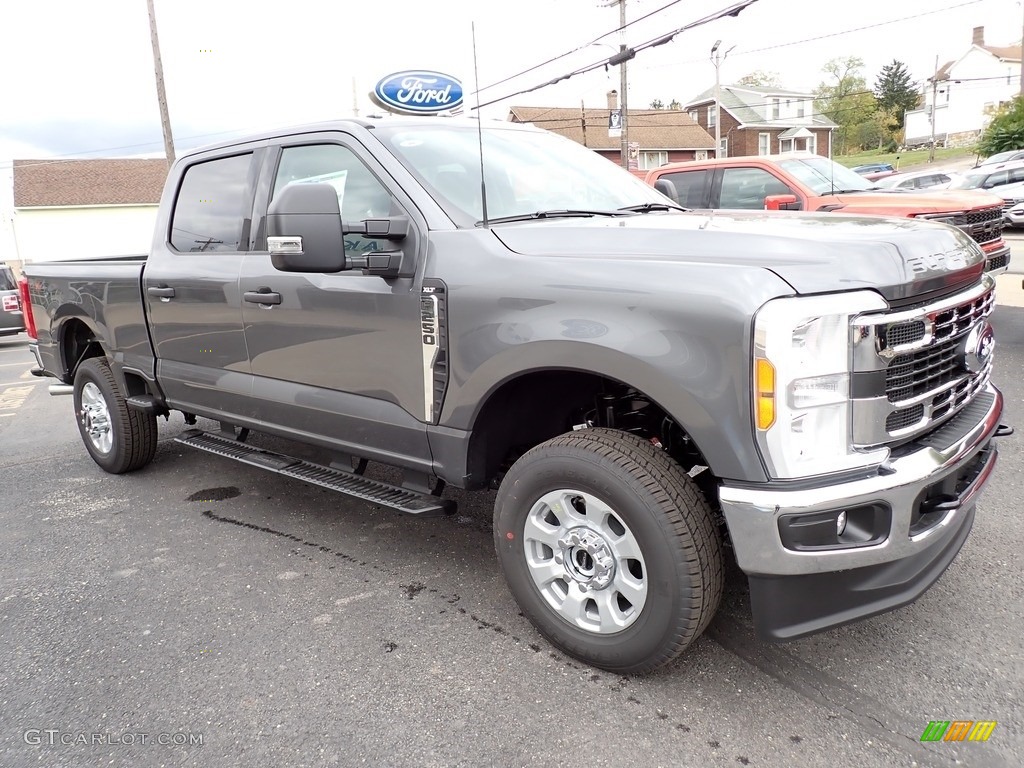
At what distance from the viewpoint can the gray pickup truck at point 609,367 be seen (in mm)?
2230

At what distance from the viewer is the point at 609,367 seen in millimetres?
2480

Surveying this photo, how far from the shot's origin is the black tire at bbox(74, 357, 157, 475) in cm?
508

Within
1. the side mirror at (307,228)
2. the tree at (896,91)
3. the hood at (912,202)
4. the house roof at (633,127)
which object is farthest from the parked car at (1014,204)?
the tree at (896,91)

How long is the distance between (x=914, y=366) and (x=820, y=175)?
7242 millimetres

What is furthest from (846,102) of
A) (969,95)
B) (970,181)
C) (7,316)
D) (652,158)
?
(7,316)

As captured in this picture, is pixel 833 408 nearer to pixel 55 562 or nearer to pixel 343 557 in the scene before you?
pixel 343 557

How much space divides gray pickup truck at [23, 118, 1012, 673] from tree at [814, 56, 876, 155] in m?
69.9

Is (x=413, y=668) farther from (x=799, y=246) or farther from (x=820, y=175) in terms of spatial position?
(x=820, y=175)

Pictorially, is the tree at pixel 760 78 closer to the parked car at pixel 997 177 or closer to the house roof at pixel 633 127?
the house roof at pixel 633 127

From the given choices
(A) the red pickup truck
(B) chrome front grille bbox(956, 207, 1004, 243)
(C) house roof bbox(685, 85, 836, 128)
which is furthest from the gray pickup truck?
(C) house roof bbox(685, 85, 836, 128)

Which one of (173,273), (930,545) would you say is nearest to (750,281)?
(930,545)

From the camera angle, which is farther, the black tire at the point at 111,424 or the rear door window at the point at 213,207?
the black tire at the point at 111,424

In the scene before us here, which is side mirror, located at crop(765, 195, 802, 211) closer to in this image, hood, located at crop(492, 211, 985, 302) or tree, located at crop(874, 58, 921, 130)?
hood, located at crop(492, 211, 985, 302)

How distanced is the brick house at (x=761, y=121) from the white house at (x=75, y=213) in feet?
118
